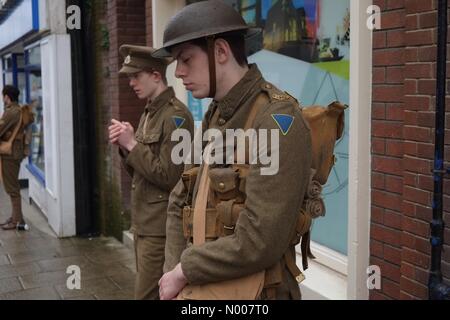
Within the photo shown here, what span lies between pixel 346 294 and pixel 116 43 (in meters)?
4.56

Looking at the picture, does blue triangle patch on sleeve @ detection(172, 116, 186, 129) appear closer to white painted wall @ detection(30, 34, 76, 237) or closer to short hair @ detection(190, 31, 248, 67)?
short hair @ detection(190, 31, 248, 67)

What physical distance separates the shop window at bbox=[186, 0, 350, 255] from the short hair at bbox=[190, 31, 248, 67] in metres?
1.85

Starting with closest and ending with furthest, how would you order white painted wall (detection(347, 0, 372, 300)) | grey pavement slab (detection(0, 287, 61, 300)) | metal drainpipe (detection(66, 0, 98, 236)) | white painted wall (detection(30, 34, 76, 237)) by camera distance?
white painted wall (detection(347, 0, 372, 300)) < grey pavement slab (detection(0, 287, 61, 300)) < white painted wall (detection(30, 34, 76, 237)) < metal drainpipe (detection(66, 0, 98, 236))

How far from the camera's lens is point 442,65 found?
2.61 meters

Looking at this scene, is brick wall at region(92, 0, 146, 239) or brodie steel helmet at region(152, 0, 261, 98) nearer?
brodie steel helmet at region(152, 0, 261, 98)

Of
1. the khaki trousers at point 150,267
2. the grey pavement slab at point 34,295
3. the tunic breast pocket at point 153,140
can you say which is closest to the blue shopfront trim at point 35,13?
the grey pavement slab at point 34,295

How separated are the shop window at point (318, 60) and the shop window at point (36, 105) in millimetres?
5927

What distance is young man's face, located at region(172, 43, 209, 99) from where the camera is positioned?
2205 millimetres

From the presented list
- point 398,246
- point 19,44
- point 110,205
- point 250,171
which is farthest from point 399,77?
point 19,44

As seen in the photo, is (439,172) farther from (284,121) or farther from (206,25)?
(206,25)

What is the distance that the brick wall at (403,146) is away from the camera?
9.62 ft

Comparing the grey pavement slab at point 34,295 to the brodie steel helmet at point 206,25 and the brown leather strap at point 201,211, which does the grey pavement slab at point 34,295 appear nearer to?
the brown leather strap at point 201,211

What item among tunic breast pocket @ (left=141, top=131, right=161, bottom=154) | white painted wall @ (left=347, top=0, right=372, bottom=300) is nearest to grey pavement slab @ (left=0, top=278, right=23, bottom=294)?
tunic breast pocket @ (left=141, top=131, right=161, bottom=154)

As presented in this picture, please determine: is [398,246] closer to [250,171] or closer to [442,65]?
[442,65]
